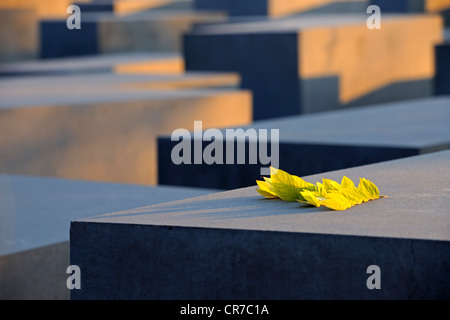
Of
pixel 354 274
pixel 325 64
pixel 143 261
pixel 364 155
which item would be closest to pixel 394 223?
pixel 354 274

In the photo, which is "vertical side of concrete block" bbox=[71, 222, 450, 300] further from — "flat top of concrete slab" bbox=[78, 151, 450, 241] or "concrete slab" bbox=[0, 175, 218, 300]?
"concrete slab" bbox=[0, 175, 218, 300]

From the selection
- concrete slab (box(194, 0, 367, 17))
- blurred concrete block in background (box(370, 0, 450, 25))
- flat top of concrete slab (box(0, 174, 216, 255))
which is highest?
concrete slab (box(194, 0, 367, 17))

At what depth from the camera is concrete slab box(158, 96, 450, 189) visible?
7227mm

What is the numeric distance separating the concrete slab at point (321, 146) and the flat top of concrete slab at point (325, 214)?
3035 mm

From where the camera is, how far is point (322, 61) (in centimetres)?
1418

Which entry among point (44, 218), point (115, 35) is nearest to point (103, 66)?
point (115, 35)

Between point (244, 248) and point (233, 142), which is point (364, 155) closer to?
point (233, 142)

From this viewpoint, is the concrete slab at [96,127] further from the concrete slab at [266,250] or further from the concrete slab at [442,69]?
the concrete slab at [442,69]

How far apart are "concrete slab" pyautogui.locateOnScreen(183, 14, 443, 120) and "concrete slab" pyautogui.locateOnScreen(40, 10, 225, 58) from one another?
527cm

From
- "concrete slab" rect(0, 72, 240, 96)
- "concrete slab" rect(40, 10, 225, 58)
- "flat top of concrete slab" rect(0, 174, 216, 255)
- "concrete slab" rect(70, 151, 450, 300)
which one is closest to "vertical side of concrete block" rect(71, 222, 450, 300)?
"concrete slab" rect(70, 151, 450, 300)

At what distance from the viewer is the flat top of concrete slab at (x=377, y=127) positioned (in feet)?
24.2

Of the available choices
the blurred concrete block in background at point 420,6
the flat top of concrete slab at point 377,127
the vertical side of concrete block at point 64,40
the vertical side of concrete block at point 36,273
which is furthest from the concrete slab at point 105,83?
the blurred concrete block in background at point 420,6

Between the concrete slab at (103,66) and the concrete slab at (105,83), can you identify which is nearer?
the concrete slab at (105,83)

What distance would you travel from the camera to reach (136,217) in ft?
11.5
